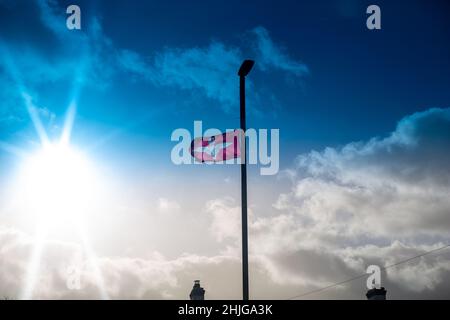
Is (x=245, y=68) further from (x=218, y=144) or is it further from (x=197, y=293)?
(x=197, y=293)

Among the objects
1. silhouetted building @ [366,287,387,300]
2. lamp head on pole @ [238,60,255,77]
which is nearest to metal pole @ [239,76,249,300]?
lamp head on pole @ [238,60,255,77]

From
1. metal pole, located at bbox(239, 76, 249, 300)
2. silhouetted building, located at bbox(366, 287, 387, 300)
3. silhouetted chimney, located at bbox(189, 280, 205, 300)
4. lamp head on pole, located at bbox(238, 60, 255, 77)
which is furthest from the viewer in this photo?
silhouetted chimney, located at bbox(189, 280, 205, 300)

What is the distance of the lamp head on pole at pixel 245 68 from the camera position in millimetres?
12587

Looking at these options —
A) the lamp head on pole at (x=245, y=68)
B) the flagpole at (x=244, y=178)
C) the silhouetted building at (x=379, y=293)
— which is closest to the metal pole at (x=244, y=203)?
the flagpole at (x=244, y=178)

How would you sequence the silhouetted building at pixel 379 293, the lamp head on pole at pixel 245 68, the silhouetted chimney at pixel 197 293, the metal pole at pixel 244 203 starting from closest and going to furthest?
the metal pole at pixel 244 203 < the lamp head on pole at pixel 245 68 < the silhouetted building at pixel 379 293 < the silhouetted chimney at pixel 197 293

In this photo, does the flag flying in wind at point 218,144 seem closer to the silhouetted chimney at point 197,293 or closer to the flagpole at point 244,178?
the flagpole at point 244,178

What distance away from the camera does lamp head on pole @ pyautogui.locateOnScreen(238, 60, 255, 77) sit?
41.3ft

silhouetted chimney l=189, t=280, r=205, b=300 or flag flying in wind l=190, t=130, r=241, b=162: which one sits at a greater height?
flag flying in wind l=190, t=130, r=241, b=162

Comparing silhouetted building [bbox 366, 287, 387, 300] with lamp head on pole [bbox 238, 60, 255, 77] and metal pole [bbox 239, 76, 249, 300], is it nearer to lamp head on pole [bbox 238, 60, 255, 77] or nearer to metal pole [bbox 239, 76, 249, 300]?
metal pole [bbox 239, 76, 249, 300]

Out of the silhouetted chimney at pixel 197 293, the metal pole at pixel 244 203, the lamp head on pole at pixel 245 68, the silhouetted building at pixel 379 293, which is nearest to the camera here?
the metal pole at pixel 244 203

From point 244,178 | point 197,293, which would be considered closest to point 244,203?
point 244,178
